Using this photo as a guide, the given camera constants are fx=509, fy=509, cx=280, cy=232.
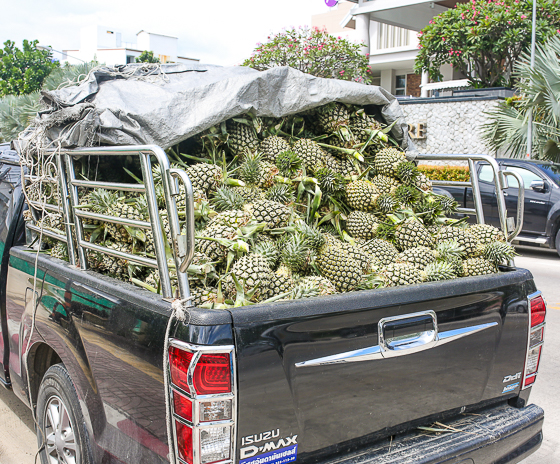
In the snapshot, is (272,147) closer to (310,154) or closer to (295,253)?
(310,154)

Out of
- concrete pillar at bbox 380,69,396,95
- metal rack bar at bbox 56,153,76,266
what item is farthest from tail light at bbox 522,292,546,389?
concrete pillar at bbox 380,69,396,95

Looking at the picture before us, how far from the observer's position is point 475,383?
104 inches

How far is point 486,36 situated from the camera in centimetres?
2116

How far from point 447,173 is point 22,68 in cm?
3500

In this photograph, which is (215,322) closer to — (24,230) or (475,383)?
(475,383)

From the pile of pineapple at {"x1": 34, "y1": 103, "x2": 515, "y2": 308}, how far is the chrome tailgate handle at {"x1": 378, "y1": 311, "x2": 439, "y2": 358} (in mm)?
560

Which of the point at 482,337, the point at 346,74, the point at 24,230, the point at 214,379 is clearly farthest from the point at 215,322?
the point at 346,74

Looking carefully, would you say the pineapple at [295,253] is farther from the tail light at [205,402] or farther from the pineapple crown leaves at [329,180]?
the tail light at [205,402]

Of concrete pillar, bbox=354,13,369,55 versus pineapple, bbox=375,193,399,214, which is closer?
pineapple, bbox=375,193,399,214

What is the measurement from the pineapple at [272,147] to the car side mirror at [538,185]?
841cm

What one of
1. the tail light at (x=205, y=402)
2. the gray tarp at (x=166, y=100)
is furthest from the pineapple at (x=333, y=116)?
the tail light at (x=205, y=402)

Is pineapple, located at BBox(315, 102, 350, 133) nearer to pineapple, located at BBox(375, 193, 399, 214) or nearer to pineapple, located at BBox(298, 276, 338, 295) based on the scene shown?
pineapple, located at BBox(375, 193, 399, 214)

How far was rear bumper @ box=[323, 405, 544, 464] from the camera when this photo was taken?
228 cm

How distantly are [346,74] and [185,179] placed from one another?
20.1 m
